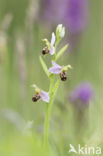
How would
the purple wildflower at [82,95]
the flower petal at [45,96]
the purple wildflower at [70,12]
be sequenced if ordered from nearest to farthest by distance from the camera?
the flower petal at [45,96] → the purple wildflower at [82,95] → the purple wildflower at [70,12]

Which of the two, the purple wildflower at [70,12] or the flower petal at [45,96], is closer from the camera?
the flower petal at [45,96]

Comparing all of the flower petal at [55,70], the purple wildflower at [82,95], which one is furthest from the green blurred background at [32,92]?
the flower petal at [55,70]

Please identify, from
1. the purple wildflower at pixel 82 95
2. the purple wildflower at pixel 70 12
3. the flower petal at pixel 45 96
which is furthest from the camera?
the purple wildflower at pixel 70 12

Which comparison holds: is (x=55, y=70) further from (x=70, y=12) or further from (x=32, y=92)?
(x=70, y=12)

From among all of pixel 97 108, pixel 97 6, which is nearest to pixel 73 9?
pixel 97 6

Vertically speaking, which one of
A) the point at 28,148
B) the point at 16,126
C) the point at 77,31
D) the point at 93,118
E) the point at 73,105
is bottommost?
the point at 28,148

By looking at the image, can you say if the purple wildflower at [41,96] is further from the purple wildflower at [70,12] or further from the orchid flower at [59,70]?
the purple wildflower at [70,12]

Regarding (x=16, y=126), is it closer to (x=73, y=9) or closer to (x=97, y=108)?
(x=97, y=108)
